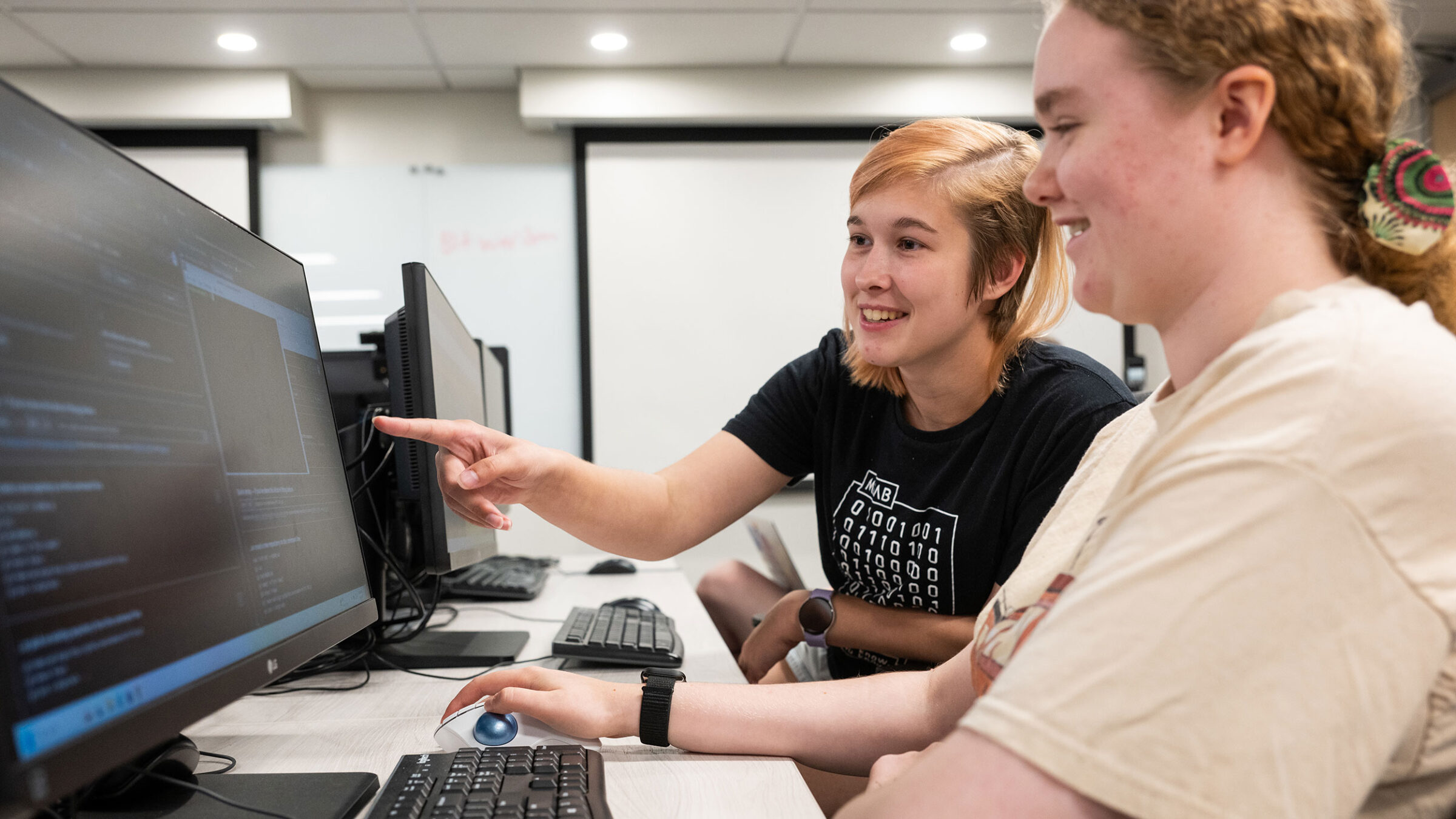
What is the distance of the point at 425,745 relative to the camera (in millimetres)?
798

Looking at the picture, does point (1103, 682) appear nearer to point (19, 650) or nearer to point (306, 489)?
point (19, 650)

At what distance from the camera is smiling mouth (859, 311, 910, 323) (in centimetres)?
130

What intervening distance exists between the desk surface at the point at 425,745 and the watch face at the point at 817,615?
14cm

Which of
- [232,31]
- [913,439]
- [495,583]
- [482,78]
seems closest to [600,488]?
[913,439]

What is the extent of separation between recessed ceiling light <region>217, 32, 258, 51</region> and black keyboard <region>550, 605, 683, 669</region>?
278 centimetres

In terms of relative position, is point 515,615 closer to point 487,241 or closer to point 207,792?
point 207,792

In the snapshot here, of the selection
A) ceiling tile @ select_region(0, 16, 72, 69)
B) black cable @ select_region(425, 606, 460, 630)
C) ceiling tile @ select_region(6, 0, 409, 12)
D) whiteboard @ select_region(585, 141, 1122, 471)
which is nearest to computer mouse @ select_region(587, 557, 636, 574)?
black cable @ select_region(425, 606, 460, 630)

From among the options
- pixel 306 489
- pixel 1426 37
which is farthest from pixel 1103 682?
pixel 1426 37

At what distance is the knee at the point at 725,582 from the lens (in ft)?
6.17

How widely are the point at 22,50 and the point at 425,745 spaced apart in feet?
11.8

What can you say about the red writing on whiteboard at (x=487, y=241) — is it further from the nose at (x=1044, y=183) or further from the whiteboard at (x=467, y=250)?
the nose at (x=1044, y=183)

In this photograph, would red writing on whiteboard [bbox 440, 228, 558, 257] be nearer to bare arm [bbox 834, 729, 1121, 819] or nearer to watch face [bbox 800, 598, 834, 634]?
watch face [bbox 800, 598, 834, 634]

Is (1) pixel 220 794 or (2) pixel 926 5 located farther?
(2) pixel 926 5

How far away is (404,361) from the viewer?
3.31ft
